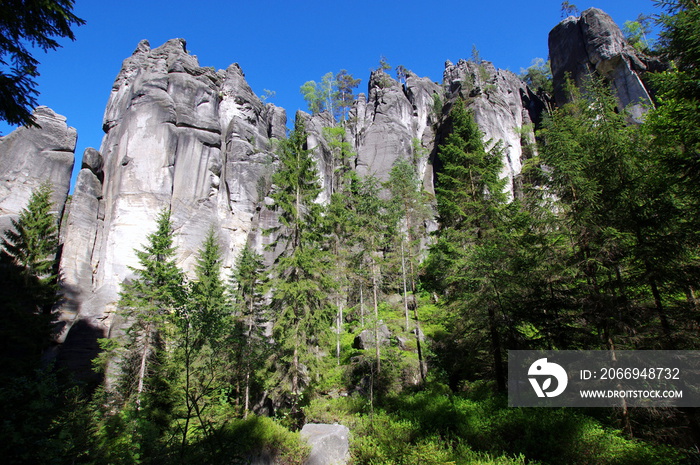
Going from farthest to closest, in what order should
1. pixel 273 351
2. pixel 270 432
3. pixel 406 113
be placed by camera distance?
pixel 406 113 → pixel 273 351 → pixel 270 432

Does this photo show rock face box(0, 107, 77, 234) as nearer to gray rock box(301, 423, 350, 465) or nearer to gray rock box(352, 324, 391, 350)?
gray rock box(352, 324, 391, 350)

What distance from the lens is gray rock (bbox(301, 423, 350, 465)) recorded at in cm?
891

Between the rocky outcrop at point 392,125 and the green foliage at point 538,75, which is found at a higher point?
the green foliage at point 538,75

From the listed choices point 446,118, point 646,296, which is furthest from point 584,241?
point 446,118

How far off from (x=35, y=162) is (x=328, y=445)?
107 ft

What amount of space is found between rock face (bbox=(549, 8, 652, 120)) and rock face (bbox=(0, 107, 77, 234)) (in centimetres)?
4987

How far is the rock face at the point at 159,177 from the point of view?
85.3ft

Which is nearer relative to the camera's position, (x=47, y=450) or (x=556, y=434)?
(x=47, y=450)

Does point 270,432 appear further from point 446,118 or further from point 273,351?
point 446,118

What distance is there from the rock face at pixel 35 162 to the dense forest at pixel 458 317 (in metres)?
7.92

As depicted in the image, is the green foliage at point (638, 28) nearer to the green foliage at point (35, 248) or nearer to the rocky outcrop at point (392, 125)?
the rocky outcrop at point (392, 125)

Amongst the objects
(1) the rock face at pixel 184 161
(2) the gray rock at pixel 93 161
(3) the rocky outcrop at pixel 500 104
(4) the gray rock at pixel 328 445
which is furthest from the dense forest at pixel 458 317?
(3) the rocky outcrop at pixel 500 104

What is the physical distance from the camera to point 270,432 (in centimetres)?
995

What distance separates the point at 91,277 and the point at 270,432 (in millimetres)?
24975
